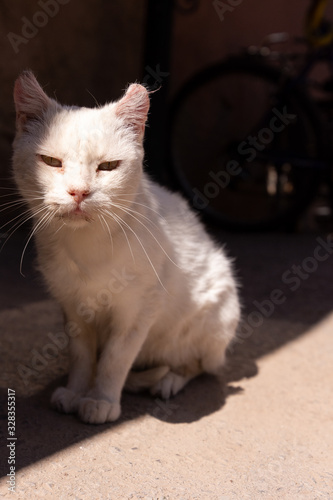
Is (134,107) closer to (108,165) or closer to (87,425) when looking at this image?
(108,165)

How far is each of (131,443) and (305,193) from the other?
3.59 m

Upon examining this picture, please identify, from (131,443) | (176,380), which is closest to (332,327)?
(176,380)

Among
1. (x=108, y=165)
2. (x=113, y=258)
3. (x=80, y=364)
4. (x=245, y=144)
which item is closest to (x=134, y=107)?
(x=108, y=165)

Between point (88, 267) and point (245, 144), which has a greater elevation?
point (245, 144)

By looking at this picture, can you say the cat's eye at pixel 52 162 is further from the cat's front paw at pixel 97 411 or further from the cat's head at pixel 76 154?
the cat's front paw at pixel 97 411

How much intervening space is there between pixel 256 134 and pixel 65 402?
11.4ft

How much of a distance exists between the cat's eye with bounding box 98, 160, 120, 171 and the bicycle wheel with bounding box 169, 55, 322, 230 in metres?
3.03

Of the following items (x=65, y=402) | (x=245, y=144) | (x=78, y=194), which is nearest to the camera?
(x=78, y=194)

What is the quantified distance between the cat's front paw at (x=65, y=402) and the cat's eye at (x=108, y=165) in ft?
2.71

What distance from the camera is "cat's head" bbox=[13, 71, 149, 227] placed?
1757 millimetres

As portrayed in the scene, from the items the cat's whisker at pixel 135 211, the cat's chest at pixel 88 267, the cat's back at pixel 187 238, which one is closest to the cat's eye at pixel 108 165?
the cat's whisker at pixel 135 211

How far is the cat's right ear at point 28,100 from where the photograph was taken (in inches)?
72.7

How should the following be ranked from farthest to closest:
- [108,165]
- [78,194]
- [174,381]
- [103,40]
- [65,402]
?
[103,40]
[174,381]
[65,402]
[108,165]
[78,194]

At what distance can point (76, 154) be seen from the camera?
1.77 meters
